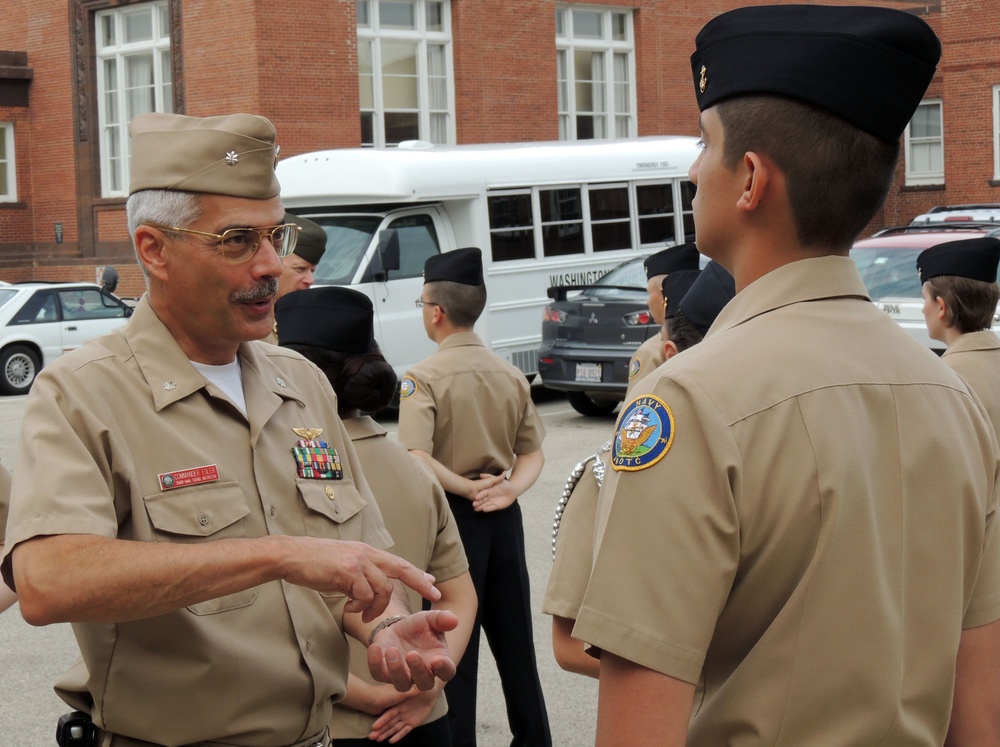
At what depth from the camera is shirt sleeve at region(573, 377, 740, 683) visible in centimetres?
161

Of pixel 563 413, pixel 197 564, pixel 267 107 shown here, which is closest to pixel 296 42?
pixel 267 107

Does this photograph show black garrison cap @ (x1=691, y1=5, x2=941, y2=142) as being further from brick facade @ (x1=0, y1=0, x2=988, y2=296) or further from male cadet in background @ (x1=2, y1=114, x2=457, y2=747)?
Answer: brick facade @ (x1=0, y1=0, x2=988, y2=296)

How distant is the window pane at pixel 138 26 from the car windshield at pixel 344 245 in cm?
1398

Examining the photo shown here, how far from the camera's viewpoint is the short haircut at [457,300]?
5.52 m

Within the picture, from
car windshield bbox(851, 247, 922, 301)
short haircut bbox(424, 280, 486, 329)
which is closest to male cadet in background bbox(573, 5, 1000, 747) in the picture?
short haircut bbox(424, 280, 486, 329)

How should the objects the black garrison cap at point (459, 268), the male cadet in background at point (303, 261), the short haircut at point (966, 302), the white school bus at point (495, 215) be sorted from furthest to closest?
1. the white school bus at point (495, 215)
2. the male cadet in background at point (303, 261)
3. the black garrison cap at point (459, 268)
4. the short haircut at point (966, 302)

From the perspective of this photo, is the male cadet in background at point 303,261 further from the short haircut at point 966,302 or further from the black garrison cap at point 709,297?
the short haircut at point 966,302

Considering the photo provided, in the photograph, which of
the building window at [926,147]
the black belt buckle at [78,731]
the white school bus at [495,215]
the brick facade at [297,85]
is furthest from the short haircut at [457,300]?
the building window at [926,147]

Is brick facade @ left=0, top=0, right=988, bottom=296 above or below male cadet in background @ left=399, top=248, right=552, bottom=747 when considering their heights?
above

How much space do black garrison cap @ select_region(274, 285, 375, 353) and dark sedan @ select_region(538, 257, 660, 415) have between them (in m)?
9.42

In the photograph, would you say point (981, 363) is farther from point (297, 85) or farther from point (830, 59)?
point (297, 85)

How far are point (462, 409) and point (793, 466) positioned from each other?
3640 mm

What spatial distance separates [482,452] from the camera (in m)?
5.26

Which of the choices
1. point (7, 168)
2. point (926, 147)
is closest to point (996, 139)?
point (926, 147)
